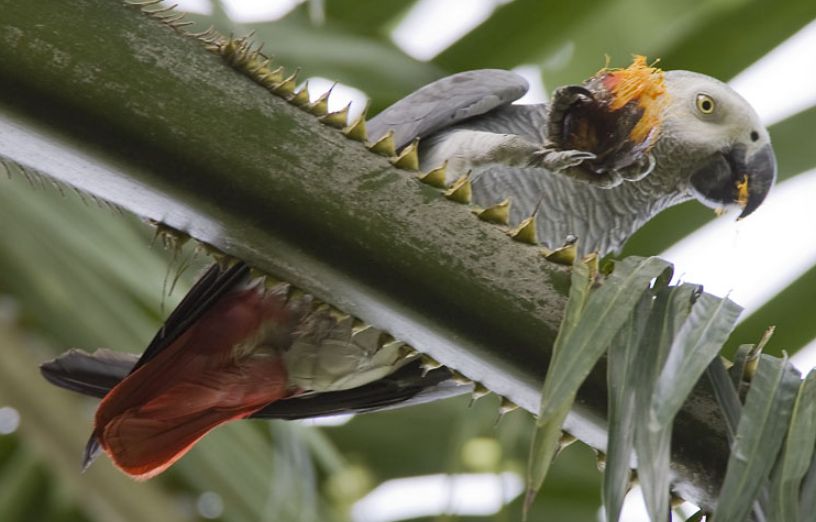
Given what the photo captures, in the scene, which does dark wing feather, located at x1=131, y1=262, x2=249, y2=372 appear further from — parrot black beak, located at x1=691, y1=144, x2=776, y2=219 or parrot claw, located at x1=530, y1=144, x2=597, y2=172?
parrot black beak, located at x1=691, y1=144, x2=776, y2=219

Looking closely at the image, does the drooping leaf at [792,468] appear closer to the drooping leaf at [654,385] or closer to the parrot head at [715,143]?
the drooping leaf at [654,385]

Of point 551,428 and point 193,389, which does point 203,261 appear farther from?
point 551,428

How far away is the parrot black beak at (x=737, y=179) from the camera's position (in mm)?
1397

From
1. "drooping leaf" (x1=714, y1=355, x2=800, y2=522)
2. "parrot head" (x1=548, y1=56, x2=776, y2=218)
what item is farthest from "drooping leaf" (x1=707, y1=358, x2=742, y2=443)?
"parrot head" (x1=548, y1=56, x2=776, y2=218)

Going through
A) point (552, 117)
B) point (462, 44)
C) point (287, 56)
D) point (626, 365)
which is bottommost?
point (626, 365)

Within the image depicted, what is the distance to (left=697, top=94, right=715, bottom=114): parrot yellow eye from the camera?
145 cm

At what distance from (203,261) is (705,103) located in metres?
0.73

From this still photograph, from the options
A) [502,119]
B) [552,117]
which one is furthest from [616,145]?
[502,119]

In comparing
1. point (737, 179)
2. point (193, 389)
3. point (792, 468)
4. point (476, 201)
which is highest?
point (737, 179)

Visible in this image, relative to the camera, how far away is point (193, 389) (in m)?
1.13

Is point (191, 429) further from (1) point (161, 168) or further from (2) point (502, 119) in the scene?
(2) point (502, 119)

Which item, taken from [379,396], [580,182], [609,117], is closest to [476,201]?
[580,182]

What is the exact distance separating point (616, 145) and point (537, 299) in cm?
31

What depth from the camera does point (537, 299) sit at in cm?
66
